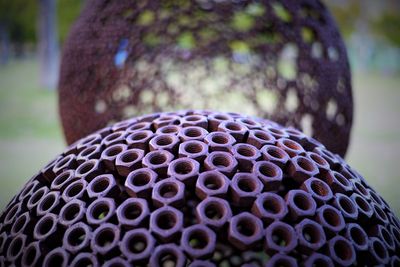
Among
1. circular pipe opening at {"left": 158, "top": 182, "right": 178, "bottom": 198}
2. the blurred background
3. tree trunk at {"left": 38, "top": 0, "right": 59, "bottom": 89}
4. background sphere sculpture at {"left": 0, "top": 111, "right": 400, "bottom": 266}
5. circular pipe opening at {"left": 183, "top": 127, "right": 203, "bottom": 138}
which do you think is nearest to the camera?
background sphere sculpture at {"left": 0, "top": 111, "right": 400, "bottom": 266}

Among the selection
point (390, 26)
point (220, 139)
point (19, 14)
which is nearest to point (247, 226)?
point (220, 139)

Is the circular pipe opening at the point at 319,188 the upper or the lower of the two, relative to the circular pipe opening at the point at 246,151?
lower

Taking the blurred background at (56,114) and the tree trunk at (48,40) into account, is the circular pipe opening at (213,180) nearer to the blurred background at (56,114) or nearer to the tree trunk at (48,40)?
the blurred background at (56,114)

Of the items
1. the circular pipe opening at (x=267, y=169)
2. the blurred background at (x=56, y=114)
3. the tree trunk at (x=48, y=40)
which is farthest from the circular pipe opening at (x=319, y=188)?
the tree trunk at (x=48, y=40)

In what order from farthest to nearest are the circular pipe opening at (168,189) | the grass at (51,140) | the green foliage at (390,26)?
1. the green foliage at (390,26)
2. the grass at (51,140)
3. the circular pipe opening at (168,189)

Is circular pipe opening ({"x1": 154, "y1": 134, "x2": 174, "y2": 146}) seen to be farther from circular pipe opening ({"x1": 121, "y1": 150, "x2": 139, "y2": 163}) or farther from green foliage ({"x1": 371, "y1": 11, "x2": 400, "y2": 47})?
green foliage ({"x1": 371, "y1": 11, "x2": 400, "y2": 47})

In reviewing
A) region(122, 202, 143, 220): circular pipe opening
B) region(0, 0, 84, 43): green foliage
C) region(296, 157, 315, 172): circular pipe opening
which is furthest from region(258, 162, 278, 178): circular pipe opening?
region(0, 0, 84, 43): green foliage

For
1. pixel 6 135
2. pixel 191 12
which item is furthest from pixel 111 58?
pixel 6 135
